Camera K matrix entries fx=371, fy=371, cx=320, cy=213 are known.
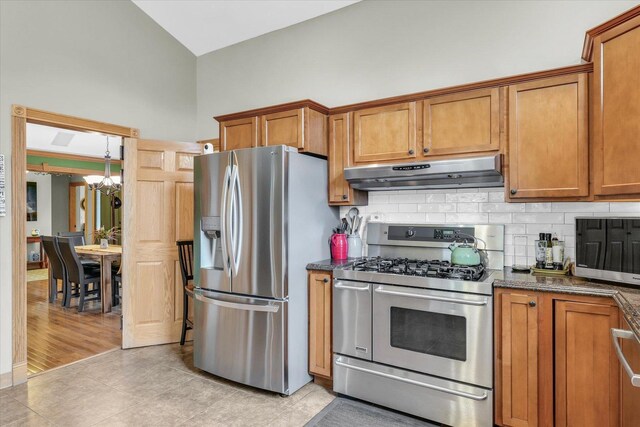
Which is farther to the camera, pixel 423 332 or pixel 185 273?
pixel 185 273

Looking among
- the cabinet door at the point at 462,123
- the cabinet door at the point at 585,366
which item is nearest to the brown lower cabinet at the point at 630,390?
the cabinet door at the point at 585,366

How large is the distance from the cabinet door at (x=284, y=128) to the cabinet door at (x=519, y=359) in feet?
5.97

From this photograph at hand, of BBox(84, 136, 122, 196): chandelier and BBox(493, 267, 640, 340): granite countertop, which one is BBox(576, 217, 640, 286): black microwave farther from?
BBox(84, 136, 122, 196): chandelier

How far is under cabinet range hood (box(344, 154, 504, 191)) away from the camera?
2.33 m

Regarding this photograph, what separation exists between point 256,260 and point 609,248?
6.93ft

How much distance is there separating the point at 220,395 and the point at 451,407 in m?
1.58

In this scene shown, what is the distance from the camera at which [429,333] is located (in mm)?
2277

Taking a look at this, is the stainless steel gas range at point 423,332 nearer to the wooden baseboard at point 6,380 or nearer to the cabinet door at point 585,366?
the cabinet door at point 585,366

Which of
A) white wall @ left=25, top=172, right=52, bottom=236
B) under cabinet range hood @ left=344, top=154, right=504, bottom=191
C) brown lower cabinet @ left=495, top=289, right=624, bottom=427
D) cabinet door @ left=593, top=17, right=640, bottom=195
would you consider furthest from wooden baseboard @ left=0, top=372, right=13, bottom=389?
white wall @ left=25, top=172, right=52, bottom=236

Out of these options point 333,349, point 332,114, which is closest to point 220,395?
point 333,349

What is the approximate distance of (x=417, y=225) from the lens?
116 inches

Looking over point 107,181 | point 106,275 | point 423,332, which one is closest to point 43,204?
point 107,181

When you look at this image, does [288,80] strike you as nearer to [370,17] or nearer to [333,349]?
[370,17]

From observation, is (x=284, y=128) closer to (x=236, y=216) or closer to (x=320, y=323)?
(x=236, y=216)
